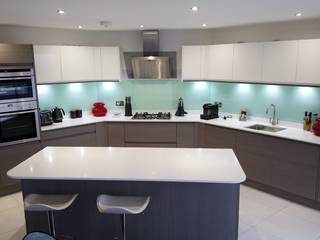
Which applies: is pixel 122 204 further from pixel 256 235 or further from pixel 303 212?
pixel 303 212

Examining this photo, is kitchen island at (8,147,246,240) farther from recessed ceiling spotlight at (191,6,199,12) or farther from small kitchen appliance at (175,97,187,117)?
small kitchen appliance at (175,97,187,117)

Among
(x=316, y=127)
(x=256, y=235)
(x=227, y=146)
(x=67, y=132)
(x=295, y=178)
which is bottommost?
(x=256, y=235)

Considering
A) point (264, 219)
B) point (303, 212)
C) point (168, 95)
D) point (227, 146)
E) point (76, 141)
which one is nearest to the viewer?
point (264, 219)

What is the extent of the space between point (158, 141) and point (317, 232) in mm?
A: 2667

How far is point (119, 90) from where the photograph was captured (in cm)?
537

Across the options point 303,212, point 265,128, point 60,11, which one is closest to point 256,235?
point 303,212

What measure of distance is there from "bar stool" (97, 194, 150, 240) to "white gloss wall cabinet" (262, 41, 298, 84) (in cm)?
267

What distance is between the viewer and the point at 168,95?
17.5 ft

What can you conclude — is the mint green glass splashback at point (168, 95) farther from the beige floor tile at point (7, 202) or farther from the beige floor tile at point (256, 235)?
the beige floor tile at point (256, 235)

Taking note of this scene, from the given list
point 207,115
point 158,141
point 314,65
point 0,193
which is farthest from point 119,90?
point 314,65

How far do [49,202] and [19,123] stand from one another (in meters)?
1.91

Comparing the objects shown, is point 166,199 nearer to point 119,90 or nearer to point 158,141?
point 158,141

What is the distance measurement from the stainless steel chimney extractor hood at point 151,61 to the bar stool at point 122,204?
9.56 ft

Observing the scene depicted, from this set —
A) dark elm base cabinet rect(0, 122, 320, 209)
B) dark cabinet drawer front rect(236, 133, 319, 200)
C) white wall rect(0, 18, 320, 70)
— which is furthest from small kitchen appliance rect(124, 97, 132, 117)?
dark cabinet drawer front rect(236, 133, 319, 200)
